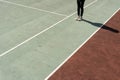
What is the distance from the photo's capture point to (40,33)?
12.2m

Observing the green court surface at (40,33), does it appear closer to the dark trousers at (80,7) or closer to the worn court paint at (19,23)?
the worn court paint at (19,23)

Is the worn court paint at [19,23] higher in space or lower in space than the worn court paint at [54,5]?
higher

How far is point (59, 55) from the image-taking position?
10.2 m

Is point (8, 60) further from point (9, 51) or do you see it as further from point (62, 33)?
point (62, 33)

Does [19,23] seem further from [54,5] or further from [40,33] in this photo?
[54,5]

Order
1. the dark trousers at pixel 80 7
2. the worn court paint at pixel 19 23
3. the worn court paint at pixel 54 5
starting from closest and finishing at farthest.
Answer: the worn court paint at pixel 19 23
the dark trousers at pixel 80 7
the worn court paint at pixel 54 5

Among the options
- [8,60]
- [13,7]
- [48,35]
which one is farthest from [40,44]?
[13,7]

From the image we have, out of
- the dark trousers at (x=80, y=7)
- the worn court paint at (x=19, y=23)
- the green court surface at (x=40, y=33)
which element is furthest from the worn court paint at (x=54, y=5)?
the dark trousers at (x=80, y=7)

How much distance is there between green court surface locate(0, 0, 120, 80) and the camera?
9.13 meters

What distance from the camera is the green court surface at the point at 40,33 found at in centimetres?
913

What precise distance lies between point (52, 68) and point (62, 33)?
3745mm

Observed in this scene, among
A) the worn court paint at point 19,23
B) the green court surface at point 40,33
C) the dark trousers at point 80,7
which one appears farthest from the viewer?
the dark trousers at point 80,7

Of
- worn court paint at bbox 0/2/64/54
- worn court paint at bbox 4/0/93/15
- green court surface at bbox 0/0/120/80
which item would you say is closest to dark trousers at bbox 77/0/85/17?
green court surface at bbox 0/0/120/80

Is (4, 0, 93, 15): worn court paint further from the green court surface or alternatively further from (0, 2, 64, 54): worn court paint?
(0, 2, 64, 54): worn court paint
